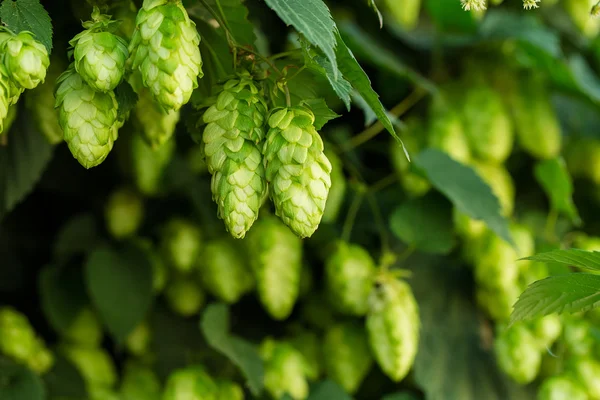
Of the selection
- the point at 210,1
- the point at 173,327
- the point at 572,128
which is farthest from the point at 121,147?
the point at 572,128

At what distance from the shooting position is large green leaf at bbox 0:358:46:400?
3.63ft

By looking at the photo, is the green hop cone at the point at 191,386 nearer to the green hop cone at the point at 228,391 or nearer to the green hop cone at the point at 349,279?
the green hop cone at the point at 228,391

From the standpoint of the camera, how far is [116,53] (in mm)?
614

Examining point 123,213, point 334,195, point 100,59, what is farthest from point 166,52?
point 123,213

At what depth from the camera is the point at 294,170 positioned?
0.64 m

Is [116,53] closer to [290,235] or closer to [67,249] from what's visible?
[290,235]

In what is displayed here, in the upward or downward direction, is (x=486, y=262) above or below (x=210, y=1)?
below

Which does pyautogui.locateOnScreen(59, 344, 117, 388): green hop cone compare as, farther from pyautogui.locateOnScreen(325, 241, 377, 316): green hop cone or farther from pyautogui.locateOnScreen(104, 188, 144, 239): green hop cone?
pyautogui.locateOnScreen(325, 241, 377, 316): green hop cone

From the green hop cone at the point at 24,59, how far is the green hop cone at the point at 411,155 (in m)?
0.82

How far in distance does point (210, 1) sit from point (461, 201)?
57cm

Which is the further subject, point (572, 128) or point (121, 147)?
point (572, 128)

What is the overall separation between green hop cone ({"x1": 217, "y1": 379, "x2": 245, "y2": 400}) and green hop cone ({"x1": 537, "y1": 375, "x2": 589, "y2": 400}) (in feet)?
1.71

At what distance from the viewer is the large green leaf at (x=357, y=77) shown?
2.06ft

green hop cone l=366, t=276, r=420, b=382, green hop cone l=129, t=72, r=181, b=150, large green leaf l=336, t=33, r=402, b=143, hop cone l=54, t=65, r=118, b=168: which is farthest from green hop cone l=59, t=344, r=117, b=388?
large green leaf l=336, t=33, r=402, b=143
